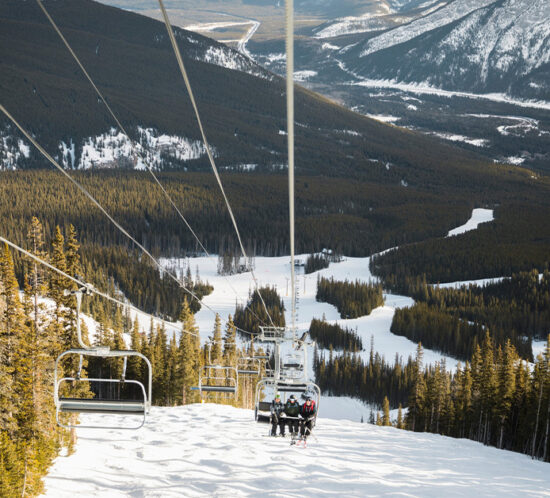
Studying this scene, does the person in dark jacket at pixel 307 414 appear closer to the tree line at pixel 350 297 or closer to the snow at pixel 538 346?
the snow at pixel 538 346

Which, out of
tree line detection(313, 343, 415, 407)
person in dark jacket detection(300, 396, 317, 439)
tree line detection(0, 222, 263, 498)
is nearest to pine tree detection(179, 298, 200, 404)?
tree line detection(0, 222, 263, 498)

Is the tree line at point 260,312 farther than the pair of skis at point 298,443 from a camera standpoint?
Yes

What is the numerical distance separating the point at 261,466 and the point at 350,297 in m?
96.4

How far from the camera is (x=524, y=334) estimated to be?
113m

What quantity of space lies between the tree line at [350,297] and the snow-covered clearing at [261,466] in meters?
76.0

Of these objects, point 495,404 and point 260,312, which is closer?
point 495,404

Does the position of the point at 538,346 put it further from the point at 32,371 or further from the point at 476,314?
the point at 32,371

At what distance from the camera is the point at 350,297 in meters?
124

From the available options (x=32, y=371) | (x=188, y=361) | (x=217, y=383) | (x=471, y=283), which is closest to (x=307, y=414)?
(x=32, y=371)

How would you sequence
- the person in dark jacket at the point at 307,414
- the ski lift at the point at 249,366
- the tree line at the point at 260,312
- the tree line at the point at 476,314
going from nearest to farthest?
the person in dark jacket at the point at 307,414 < the ski lift at the point at 249,366 < the tree line at the point at 476,314 < the tree line at the point at 260,312

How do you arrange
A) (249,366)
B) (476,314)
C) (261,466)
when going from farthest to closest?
(476,314) < (249,366) < (261,466)

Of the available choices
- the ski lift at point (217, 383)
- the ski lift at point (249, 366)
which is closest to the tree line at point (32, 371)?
the ski lift at point (217, 383)

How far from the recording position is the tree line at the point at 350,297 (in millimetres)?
120250

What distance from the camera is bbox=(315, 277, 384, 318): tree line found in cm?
12025
